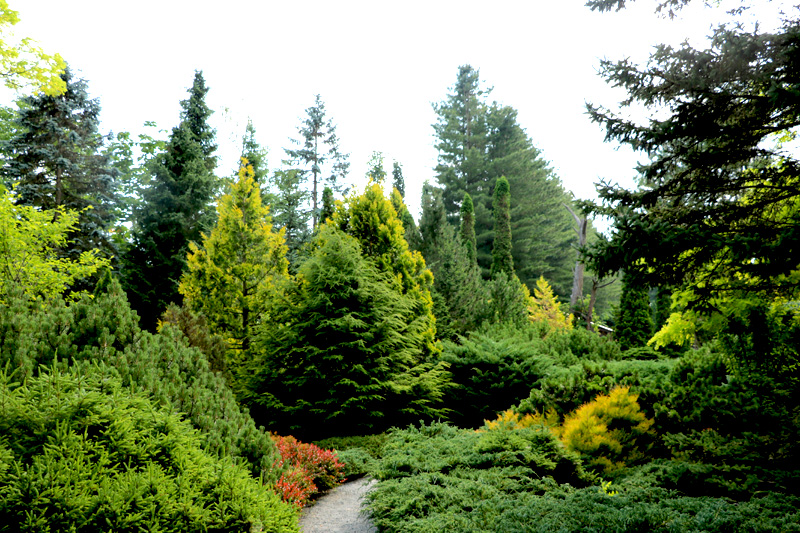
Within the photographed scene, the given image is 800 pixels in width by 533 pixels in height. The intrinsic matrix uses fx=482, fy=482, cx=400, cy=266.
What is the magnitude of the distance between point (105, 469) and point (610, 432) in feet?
17.1

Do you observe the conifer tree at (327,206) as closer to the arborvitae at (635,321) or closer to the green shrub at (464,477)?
the arborvitae at (635,321)

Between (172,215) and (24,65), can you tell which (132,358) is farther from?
(172,215)

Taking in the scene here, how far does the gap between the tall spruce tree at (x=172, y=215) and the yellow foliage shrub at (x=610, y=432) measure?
15.4 metres

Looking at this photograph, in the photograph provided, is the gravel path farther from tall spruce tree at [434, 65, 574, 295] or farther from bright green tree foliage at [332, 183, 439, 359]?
tall spruce tree at [434, 65, 574, 295]

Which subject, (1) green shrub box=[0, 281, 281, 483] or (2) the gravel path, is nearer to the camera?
(1) green shrub box=[0, 281, 281, 483]

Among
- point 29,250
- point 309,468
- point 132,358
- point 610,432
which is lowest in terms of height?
point 309,468

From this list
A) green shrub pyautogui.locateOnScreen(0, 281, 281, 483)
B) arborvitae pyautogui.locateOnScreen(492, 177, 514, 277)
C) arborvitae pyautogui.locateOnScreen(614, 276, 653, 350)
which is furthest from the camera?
arborvitae pyautogui.locateOnScreen(492, 177, 514, 277)

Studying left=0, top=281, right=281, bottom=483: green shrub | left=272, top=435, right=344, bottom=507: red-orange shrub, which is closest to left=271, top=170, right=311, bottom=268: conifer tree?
left=272, top=435, right=344, bottom=507: red-orange shrub

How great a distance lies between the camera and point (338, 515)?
5176 millimetres

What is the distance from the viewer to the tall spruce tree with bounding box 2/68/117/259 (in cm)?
1867

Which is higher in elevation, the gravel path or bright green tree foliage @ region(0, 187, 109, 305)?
bright green tree foliage @ region(0, 187, 109, 305)

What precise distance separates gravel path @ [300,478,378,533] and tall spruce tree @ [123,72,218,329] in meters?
13.8

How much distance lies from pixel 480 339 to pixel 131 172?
25236 millimetres

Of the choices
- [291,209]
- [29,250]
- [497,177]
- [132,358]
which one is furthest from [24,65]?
[497,177]
